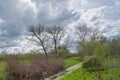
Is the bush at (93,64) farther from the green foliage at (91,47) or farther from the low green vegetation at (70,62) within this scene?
the low green vegetation at (70,62)

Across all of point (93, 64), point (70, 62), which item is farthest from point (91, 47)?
point (93, 64)

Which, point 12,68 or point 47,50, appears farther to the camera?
point 47,50

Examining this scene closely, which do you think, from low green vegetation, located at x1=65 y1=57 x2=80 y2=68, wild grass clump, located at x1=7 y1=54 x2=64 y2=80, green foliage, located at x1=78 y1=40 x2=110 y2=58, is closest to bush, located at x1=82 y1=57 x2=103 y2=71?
green foliage, located at x1=78 y1=40 x2=110 y2=58

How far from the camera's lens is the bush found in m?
35.4

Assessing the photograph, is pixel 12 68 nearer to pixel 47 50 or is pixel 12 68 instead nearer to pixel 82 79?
pixel 82 79

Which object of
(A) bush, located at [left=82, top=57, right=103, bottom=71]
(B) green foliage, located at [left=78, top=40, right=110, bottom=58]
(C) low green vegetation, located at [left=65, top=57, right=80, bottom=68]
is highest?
(B) green foliage, located at [left=78, top=40, right=110, bottom=58]

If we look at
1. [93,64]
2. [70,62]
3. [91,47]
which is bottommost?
[70,62]

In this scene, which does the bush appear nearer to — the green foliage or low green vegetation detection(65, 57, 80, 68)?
the green foliage

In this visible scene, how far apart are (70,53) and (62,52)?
1867 cm

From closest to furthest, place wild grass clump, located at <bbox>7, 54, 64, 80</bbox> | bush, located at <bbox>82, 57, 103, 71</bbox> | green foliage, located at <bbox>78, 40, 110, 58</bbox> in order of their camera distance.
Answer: wild grass clump, located at <bbox>7, 54, 64, 80</bbox> → bush, located at <bbox>82, 57, 103, 71</bbox> → green foliage, located at <bbox>78, 40, 110, 58</bbox>

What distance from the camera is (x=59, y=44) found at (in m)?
87.4

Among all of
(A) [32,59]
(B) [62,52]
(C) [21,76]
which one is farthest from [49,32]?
(C) [21,76]

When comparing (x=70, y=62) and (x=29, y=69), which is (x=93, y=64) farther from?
(x=70, y=62)

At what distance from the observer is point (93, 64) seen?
121 feet
